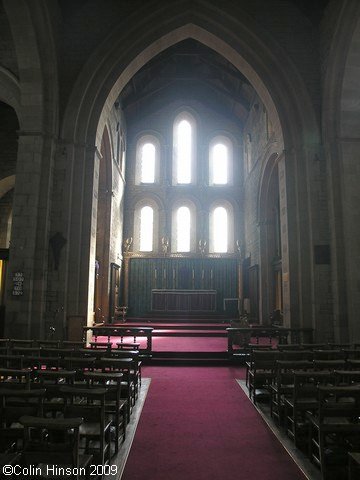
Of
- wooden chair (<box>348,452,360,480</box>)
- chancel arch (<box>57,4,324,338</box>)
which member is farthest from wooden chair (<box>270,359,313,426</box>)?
chancel arch (<box>57,4,324,338</box>)

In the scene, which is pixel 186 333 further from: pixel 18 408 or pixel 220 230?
pixel 18 408

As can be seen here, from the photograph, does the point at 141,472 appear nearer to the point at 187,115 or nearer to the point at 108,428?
the point at 108,428

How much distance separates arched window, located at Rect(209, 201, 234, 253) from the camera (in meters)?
17.2

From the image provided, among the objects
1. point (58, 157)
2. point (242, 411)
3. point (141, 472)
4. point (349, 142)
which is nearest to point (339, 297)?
point (349, 142)

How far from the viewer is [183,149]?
58.4 ft

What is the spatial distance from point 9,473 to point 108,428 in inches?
47.0

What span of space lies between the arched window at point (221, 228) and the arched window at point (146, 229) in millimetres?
2734

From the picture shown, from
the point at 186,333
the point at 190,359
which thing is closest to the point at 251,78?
the point at 190,359

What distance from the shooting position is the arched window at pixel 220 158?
17.8m

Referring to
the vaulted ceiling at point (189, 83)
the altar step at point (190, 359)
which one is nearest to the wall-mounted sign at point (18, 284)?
the altar step at point (190, 359)

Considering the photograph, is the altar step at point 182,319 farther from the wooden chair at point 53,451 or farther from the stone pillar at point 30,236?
the wooden chair at point 53,451

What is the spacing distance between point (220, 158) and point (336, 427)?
15993 millimetres

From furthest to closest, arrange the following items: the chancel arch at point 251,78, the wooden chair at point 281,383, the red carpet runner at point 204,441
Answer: the chancel arch at point 251,78 < the wooden chair at point 281,383 < the red carpet runner at point 204,441

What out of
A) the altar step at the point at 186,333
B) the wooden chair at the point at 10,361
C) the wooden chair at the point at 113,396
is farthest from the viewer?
the altar step at the point at 186,333
